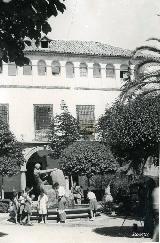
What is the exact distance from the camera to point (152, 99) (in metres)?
11.4

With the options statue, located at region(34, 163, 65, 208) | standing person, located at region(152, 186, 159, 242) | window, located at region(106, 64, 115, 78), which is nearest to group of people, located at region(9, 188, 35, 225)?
statue, located at region(34, 163, 65, 208)

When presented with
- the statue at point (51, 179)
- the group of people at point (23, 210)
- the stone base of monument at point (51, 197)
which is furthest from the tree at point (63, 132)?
the group of people at point (23, 210)

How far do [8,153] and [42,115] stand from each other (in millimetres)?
5917

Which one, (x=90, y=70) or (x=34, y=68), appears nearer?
(x=34, y=68)

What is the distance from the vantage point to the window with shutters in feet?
106

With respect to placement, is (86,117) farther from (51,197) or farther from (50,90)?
(51,197)

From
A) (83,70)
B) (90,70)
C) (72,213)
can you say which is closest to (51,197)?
(72,213)

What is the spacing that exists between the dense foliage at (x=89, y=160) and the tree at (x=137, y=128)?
1118cm

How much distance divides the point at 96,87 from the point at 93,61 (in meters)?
1.86

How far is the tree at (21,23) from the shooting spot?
715 centimetres

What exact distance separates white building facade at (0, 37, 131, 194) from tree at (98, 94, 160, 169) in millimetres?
20095

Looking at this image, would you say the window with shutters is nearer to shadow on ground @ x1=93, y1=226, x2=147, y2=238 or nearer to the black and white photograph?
the black and white photograph

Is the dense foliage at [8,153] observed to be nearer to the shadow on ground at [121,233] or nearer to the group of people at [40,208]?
the group of people at [40,208]

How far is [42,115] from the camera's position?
32.8m
